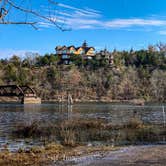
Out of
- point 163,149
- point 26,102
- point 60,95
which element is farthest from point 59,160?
point 60,95

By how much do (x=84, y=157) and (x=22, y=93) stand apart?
128 meters

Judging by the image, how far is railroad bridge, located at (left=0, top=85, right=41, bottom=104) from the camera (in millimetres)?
145625

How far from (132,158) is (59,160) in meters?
3.24

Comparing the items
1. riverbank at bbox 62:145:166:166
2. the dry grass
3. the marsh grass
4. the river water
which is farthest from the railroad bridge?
riverbank at bbox 62:145:166:166

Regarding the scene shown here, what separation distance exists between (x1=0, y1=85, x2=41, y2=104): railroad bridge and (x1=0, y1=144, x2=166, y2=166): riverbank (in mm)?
125813

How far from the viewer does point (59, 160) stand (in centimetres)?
1741

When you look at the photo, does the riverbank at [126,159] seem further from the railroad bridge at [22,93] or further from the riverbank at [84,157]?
the railroad bridge at [22,93]

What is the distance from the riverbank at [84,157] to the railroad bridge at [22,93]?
413 ft

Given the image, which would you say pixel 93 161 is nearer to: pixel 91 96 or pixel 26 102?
pixel 26 102

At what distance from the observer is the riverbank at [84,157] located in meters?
16.4

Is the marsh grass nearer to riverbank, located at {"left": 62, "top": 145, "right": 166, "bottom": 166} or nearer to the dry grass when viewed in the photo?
the dry grass

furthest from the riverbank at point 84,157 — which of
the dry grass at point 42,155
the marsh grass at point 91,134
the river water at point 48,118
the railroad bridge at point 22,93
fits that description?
the railroad bridge at point 22,93

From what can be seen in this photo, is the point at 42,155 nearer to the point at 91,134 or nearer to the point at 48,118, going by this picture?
the point at 91,134

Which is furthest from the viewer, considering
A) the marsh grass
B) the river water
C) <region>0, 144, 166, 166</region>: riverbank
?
the river water
